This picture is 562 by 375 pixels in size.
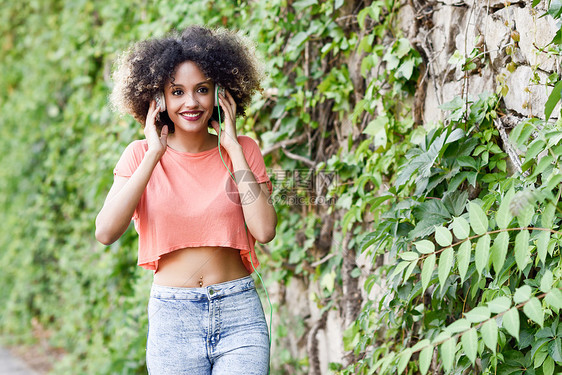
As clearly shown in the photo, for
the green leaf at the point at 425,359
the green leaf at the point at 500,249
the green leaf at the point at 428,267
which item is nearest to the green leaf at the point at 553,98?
the green leaf at the point at 500,249

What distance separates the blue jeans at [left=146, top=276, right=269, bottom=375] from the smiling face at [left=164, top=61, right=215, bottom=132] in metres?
0.57

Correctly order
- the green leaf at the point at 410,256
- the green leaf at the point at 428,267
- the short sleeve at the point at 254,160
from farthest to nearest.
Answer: the short sleeve at the point at 254,160 → the green leaf at the point at 410,256 → the green leaf at the point at 428,267

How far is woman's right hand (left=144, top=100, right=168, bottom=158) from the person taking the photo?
2.08m

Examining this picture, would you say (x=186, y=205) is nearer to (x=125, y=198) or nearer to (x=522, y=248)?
(x=125, y=198)

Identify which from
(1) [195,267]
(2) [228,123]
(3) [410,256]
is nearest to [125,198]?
(1) [195,267]

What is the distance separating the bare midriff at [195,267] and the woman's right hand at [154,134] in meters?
0.35

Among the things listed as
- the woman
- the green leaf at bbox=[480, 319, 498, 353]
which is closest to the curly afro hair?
the woman

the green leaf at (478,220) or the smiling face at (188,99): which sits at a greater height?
the smiling face at (188,99)

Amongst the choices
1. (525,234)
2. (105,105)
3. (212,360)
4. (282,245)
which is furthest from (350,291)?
(105,105)

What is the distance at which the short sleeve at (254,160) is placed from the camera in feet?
7.18

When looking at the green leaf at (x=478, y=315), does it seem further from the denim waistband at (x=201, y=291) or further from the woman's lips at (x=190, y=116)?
the woman's lips at (x=190, y=116)

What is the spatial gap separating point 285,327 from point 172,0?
1987 mm

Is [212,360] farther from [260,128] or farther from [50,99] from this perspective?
[50,99]

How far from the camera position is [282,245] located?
10.8ft
